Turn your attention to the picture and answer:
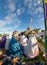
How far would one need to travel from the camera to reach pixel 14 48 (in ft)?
7.95

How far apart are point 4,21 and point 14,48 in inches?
10.4

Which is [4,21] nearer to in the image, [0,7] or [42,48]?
[0,7]

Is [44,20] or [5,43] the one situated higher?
[44,20]

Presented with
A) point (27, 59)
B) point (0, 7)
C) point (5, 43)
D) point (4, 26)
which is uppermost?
point (0, 7)

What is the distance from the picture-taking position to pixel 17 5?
248cm

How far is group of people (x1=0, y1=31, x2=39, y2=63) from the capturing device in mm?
2426

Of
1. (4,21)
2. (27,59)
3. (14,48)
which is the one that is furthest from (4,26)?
(27,59)

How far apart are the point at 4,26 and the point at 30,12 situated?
28 centimetres

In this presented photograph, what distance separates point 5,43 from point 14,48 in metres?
0.09

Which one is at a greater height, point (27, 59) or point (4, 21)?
point (4, 21)

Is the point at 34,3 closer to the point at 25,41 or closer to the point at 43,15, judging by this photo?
the point at 43,15

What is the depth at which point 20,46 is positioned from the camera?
2.45 meters

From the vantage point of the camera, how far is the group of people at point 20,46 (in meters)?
2.43

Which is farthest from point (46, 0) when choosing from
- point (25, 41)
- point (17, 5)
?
point (25, 41)
